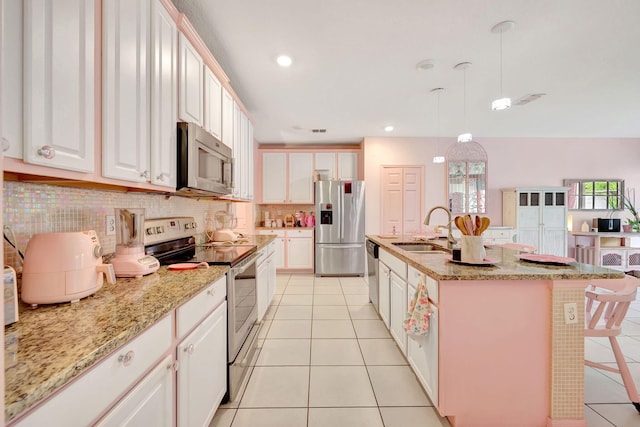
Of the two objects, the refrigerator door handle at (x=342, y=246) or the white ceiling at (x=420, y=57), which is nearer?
the white ceiling at (x=420, y=57)

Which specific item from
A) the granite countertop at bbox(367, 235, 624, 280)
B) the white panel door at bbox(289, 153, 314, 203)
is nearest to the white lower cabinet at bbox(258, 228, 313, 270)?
the white panel door at bbox(289, 153, 314, 203)

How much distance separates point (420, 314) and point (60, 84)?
1.90m

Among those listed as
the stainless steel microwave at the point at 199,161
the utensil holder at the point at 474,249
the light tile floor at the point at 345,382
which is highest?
the stainless steel microwave at the point at 199,161

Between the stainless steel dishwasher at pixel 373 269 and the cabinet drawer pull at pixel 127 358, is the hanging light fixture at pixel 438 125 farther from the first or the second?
the cabinet drawer pull at pixel 127 358

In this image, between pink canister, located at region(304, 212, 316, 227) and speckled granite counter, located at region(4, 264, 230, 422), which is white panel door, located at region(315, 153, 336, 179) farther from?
speckled granite counter, located at region(4, 264, 230, 422)

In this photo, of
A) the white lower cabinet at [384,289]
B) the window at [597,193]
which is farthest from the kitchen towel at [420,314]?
the window at [597,193]

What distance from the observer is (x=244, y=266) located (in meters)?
1.99

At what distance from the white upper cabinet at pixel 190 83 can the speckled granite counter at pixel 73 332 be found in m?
1.14

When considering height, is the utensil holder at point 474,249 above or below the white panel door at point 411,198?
below

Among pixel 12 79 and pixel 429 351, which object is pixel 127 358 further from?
pixel 429 351

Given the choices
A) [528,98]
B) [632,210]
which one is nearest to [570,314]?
[528,98]

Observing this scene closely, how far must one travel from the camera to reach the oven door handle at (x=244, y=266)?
179 centimetres

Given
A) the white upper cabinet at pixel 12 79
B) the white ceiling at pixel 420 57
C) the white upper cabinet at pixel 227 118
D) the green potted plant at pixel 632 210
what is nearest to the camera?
the white upper cabinet at pixel 12 79

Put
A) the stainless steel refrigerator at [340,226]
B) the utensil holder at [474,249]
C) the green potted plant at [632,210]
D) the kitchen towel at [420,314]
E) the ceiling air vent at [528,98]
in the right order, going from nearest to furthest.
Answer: the kitchen towel at [420,314] < the utensil holder at [474,249] < the ceiling air vent at [528,98] < the stainless steel refrigerator at [340,226] < the green potted plant at [632,210]
